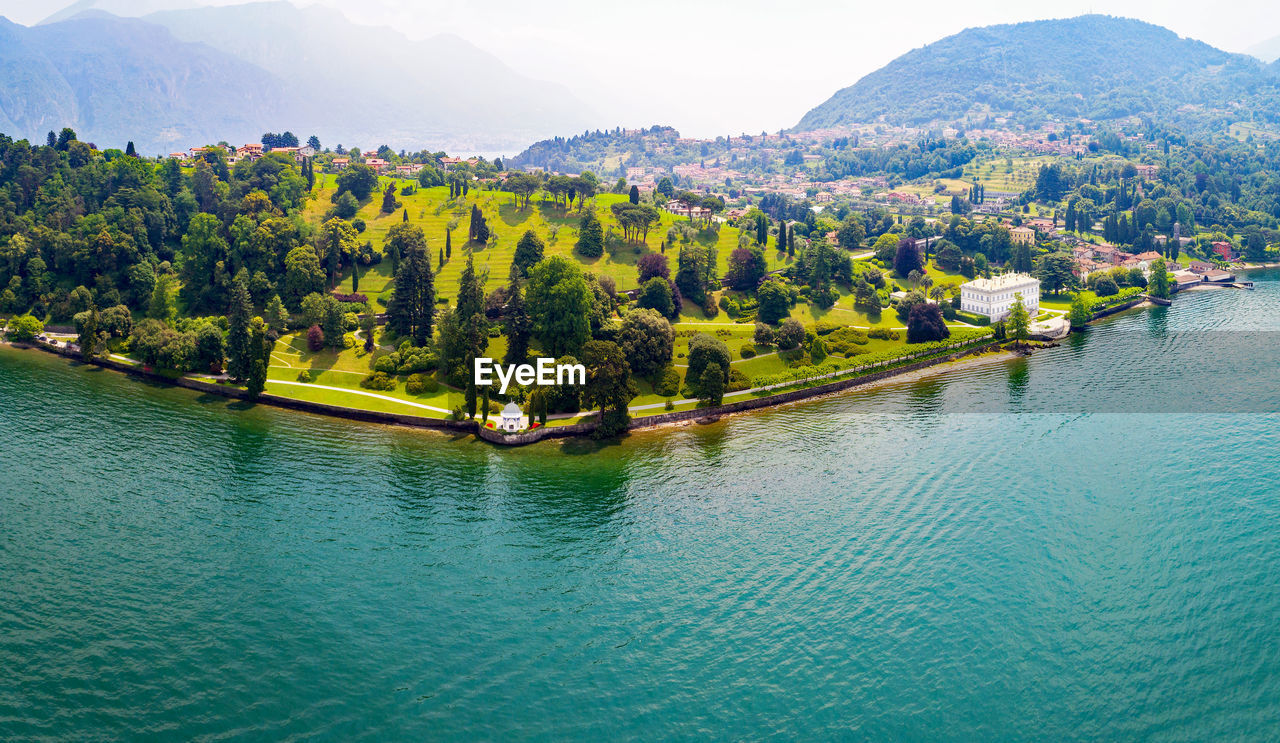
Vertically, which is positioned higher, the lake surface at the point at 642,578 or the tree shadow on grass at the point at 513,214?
the tree shadow on grass at the point at 513,214

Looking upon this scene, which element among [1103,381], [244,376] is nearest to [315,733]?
[244,376]

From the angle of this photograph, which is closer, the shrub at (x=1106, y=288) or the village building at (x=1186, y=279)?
the shrub at (x=1106, y=288)

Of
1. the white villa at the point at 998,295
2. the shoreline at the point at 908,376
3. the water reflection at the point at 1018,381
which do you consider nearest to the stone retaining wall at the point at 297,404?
the shoreline at the point at 908,376

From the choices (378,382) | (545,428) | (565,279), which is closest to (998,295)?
(565,279)

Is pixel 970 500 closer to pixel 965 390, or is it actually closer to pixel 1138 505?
pixel 1138 505

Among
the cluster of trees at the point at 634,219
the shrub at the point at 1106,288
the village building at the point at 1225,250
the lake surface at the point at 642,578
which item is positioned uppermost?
the cluster of trees at the point at 634,219

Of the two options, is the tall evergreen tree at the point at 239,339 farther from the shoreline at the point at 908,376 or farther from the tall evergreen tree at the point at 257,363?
the shoreline at the point at 908,376

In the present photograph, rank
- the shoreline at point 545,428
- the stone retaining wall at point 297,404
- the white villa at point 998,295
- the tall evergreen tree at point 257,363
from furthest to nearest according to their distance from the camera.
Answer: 1. the white villa at point 998,295
2. the tall evergreen tree at point 257,363
3. the stone retaining wall at point 297,404
4. the shoreline at point 545,428
